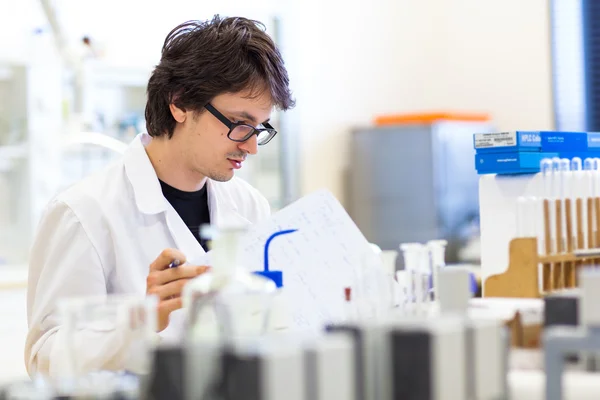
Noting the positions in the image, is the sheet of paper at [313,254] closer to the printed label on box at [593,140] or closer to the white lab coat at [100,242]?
the white lab coat at [100,242]

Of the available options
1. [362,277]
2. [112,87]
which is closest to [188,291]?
[362,277]

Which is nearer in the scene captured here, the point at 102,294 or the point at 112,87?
the point at 102,294

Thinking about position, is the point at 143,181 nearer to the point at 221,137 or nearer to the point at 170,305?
the point at 221,137

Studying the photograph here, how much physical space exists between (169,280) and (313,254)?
0.99 ft

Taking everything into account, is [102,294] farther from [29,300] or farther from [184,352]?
[184,352]

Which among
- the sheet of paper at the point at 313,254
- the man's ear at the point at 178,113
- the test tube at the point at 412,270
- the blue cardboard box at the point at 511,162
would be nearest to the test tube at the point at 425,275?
the test tube at the point at 412,270

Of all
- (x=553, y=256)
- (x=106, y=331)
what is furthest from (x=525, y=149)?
(x=106, y=331)

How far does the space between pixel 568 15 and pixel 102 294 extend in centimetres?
447

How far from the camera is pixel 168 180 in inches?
81.4

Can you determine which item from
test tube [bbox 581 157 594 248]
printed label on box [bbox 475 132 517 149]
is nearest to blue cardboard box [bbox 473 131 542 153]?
printed label on box [bbox 475 132 517 149]

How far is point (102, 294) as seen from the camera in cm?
180

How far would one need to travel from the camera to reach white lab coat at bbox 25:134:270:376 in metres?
1.76

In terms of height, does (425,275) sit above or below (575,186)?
below

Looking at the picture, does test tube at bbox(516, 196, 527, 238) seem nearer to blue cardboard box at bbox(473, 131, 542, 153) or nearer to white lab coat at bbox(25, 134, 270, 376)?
blue cardboard box at bbox(473, 131, 542, 153)
